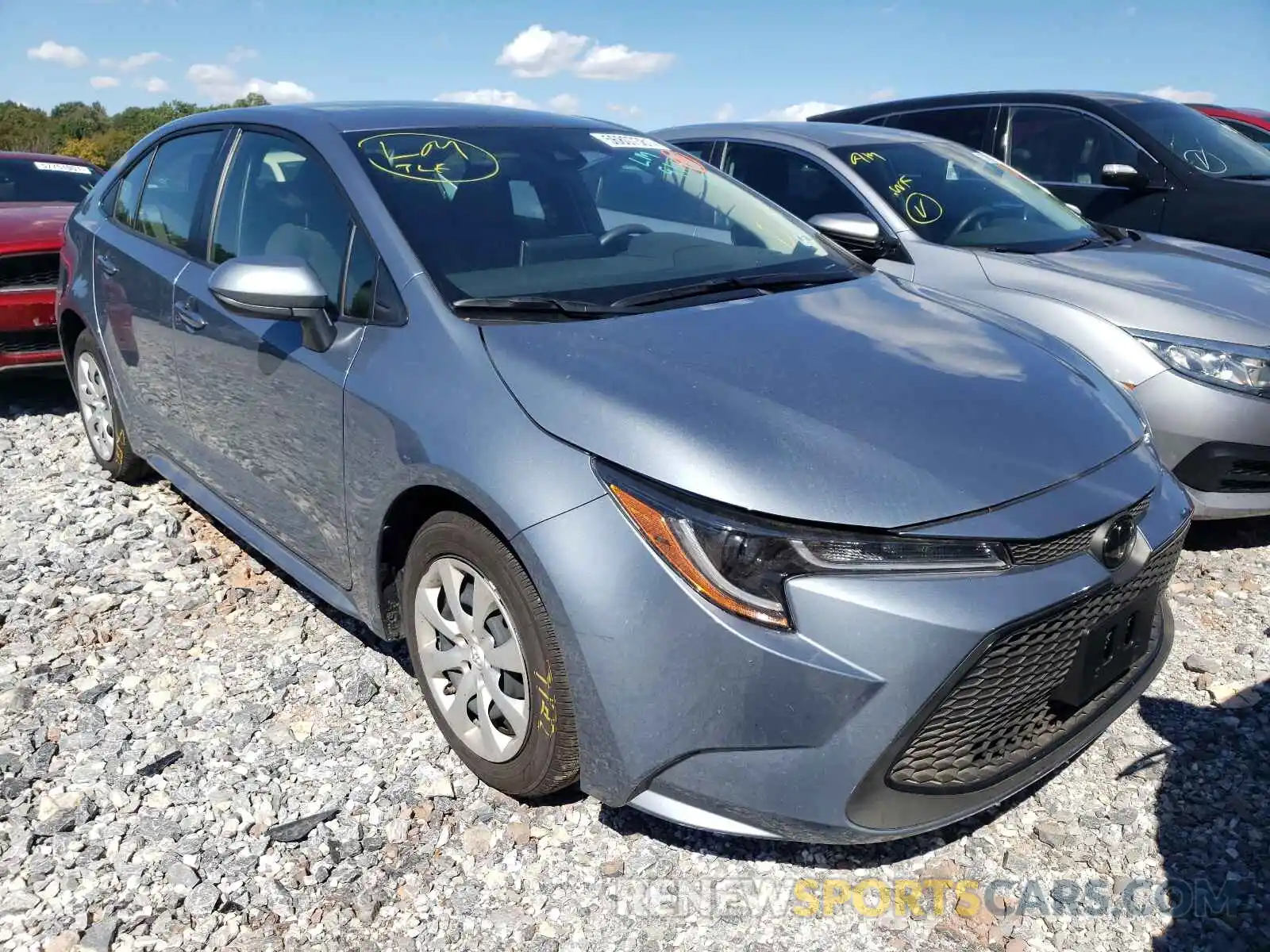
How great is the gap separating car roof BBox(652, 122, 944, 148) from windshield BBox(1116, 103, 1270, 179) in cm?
191

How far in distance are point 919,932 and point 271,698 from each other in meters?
1.91

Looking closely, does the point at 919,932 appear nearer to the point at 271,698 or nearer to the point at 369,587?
the point at 369,587

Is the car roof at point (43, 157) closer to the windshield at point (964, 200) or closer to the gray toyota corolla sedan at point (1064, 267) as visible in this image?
the gray toyota corolla sedan at point (1064, 267)

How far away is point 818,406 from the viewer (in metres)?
2.14

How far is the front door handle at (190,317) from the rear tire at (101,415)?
1057 millimetres

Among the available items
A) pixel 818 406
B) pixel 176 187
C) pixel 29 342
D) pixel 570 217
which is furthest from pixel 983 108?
pixel 29 342

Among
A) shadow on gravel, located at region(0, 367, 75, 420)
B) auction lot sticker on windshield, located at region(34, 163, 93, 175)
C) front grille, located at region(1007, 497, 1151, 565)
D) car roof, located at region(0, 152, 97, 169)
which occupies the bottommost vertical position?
shadow on gravel, located at region(0, 367, 75, 420)

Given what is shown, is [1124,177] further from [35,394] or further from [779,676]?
[35,394]

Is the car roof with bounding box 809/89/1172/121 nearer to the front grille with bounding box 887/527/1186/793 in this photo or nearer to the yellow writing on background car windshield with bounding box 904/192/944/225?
the yellow writing on background car windshield with bounding box 904/192/944/225

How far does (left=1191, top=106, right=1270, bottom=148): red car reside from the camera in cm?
1032

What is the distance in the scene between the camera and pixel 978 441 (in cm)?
210

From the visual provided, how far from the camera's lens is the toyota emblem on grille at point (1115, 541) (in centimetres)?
207

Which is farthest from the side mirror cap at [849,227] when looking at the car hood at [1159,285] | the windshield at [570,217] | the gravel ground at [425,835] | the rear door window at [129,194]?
the rear door window at [129,194]

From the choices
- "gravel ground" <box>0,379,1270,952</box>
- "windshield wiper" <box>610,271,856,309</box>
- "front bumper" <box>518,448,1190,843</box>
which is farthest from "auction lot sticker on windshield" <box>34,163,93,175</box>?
"front bumper" <box>518,448,1190,843</box>
